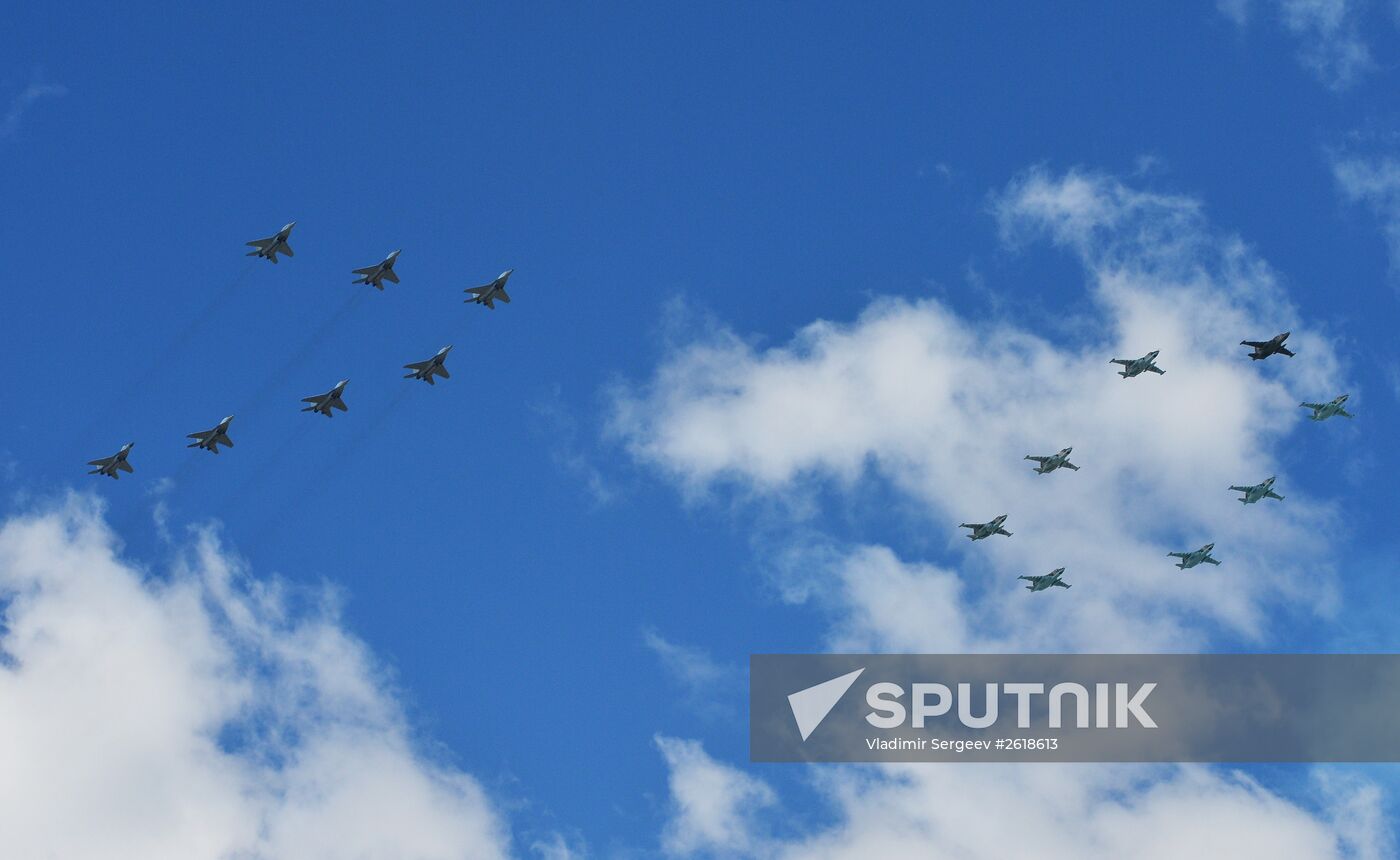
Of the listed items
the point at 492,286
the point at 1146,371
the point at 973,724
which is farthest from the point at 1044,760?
the point at 492,286

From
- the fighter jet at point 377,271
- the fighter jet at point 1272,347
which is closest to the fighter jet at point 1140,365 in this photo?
the fighter jet at point 1272,347

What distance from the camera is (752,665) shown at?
16850 cm

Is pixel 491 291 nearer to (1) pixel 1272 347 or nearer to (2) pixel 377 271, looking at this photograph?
(2) pixel 377 271

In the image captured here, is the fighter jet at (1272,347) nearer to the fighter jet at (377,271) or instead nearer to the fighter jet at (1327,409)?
the fighter jet at (1327,409)

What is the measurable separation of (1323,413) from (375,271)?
119420mm

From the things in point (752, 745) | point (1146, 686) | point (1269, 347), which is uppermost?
point (1269, 347)

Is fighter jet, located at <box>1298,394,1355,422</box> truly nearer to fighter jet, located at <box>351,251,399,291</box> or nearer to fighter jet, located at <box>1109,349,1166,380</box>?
fighter jet, located at <box>1109,349,1166,380</box>

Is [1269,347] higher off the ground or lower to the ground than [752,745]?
higher

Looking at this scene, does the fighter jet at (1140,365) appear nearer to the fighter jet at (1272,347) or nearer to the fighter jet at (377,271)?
the fighter jet at (1272,347)

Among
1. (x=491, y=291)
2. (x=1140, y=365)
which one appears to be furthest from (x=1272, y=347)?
(x=491, y=291)

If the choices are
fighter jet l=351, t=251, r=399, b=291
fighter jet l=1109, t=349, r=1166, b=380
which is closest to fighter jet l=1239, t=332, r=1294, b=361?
fighter jet l=1109, t=349, r=1166, b=380

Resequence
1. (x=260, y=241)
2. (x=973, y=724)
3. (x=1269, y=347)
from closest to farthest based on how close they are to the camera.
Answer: (x=973, y=724), (x=1269, y=347), (x=260, y=241)

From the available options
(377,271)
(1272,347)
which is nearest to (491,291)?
(377,271)

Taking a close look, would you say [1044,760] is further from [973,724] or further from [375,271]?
[375,271]
